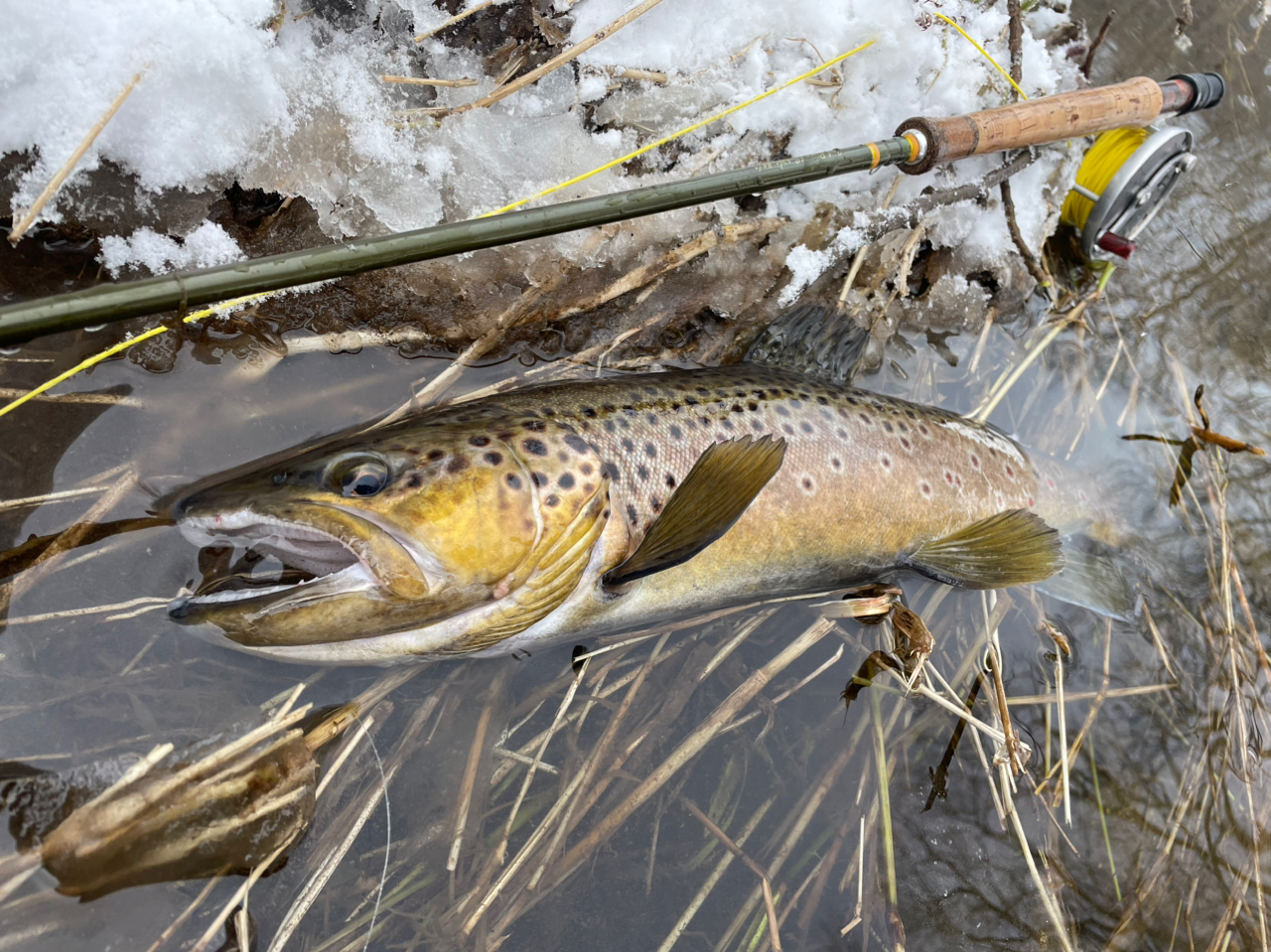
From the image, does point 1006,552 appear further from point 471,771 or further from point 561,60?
point 561,60

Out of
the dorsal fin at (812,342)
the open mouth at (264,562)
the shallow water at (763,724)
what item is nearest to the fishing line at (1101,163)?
the shallow water at (763,724)

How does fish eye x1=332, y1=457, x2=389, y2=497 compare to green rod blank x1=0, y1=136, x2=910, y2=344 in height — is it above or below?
below

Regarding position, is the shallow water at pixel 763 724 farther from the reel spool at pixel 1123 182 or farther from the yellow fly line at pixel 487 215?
the reel spool at pixel 1123 182

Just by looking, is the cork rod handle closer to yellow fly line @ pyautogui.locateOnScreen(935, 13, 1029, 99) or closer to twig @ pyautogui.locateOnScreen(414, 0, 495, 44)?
yellow fly line @ pyautogui.locateOnScreen(935, 13, 1029, 99)

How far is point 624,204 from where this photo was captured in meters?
2.05

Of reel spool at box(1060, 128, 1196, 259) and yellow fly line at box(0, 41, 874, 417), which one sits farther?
reel spool at box(1060, 128, 1196, 259)

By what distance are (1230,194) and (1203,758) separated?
302 cm

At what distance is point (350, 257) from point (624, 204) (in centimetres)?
75

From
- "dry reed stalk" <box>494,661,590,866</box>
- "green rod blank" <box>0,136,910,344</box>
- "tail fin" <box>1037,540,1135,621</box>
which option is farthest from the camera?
"tail fin" <box>1037,540,1135,621</box>

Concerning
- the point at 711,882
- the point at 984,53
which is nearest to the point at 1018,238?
the point at 984,53

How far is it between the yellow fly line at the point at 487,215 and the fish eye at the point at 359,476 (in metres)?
0.45

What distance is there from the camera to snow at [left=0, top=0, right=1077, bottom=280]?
2166 mm

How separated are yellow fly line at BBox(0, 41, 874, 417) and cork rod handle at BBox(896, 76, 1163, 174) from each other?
0.47 m

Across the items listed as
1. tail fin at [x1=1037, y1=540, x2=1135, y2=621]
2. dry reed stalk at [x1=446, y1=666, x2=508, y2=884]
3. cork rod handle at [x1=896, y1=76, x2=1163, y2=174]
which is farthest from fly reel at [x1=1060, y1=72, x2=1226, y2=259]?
dry reed stalk at [x1=446, y1=666, x2=508, y2=884]
